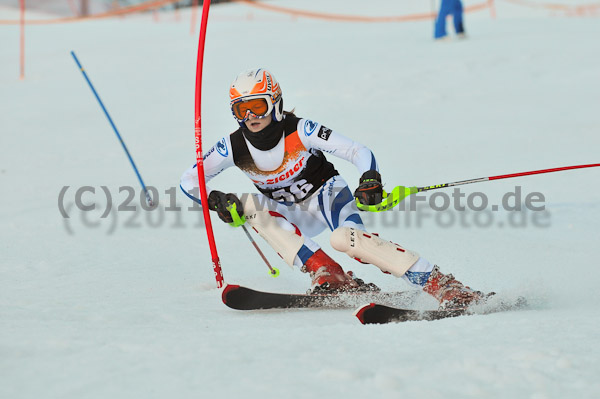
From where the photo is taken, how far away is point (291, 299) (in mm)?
3523

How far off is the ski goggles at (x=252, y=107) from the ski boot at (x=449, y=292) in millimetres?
1316

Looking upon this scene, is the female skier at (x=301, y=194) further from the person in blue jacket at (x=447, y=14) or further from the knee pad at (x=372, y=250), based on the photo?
the person in blue jacket at (x=447, y=14)

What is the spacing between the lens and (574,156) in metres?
6.66

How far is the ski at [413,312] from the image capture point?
297 cm

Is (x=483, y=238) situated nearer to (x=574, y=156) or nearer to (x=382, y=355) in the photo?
(x=574, y=156)

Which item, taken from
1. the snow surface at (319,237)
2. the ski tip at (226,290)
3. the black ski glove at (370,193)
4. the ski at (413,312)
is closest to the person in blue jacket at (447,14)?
the snow surface at (319,237)

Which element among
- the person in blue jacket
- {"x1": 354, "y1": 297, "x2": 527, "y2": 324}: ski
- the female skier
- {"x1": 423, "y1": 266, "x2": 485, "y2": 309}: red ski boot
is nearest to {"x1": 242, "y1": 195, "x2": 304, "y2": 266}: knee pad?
the female skier

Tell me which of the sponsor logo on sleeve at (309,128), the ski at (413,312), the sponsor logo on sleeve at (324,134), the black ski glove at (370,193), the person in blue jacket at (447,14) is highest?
the person in blue jacket at (447,14)

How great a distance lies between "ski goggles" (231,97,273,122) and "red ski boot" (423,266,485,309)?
1.32 metres

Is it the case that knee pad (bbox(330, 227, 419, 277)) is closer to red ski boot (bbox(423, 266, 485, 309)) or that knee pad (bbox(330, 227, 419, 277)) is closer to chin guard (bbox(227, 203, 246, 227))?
red ski boot (bbox(423, 266, 485, 309))

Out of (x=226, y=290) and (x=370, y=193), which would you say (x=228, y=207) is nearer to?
(x=226, y=290)

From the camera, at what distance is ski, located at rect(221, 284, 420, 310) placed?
3439mm

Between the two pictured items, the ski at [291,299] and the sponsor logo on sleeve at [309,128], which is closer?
the ski at [291,299]

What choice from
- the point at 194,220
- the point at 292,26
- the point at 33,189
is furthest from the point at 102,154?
the point at 292,26
